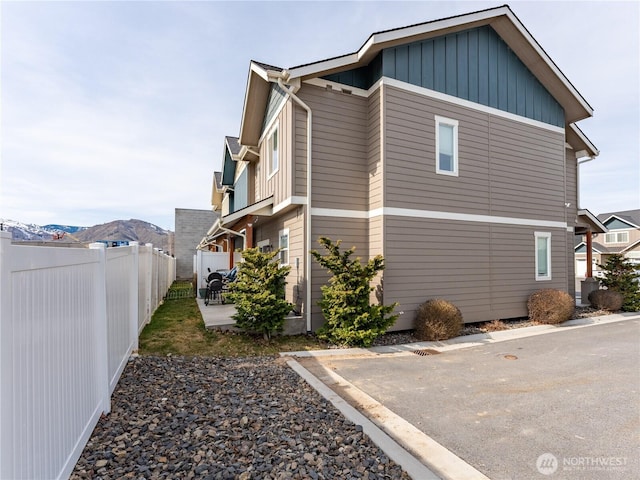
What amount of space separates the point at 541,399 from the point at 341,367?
3.02 meters

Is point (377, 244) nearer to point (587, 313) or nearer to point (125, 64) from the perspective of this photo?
→ point (125, 64)

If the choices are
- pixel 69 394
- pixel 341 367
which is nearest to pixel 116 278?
pixel 69 394

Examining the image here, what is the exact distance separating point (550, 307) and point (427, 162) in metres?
5.72

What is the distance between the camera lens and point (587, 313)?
11875 mm

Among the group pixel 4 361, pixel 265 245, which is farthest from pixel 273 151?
pixel 4 361

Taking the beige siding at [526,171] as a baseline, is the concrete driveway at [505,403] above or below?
below

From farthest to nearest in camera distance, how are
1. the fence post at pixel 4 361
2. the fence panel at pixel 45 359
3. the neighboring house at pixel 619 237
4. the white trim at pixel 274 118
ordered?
the neighboring house at pixel 619 237, the white trim at pixel 274 118, the fence panel at pixel 45 359, the fence post at pixel 4 361

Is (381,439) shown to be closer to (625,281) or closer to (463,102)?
(463,102)

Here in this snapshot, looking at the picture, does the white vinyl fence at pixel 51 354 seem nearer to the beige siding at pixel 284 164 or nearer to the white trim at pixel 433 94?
the beige siding at pixel 284 164

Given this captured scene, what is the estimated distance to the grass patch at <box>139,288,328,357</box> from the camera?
661 centimetres

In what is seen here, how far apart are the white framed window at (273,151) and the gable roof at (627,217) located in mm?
43187

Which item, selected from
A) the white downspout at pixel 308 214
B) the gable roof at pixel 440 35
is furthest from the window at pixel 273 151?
the white downspout at pixel 308 214

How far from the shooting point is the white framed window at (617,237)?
129 ft

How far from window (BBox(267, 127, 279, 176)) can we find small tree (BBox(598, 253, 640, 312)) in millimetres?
12741
